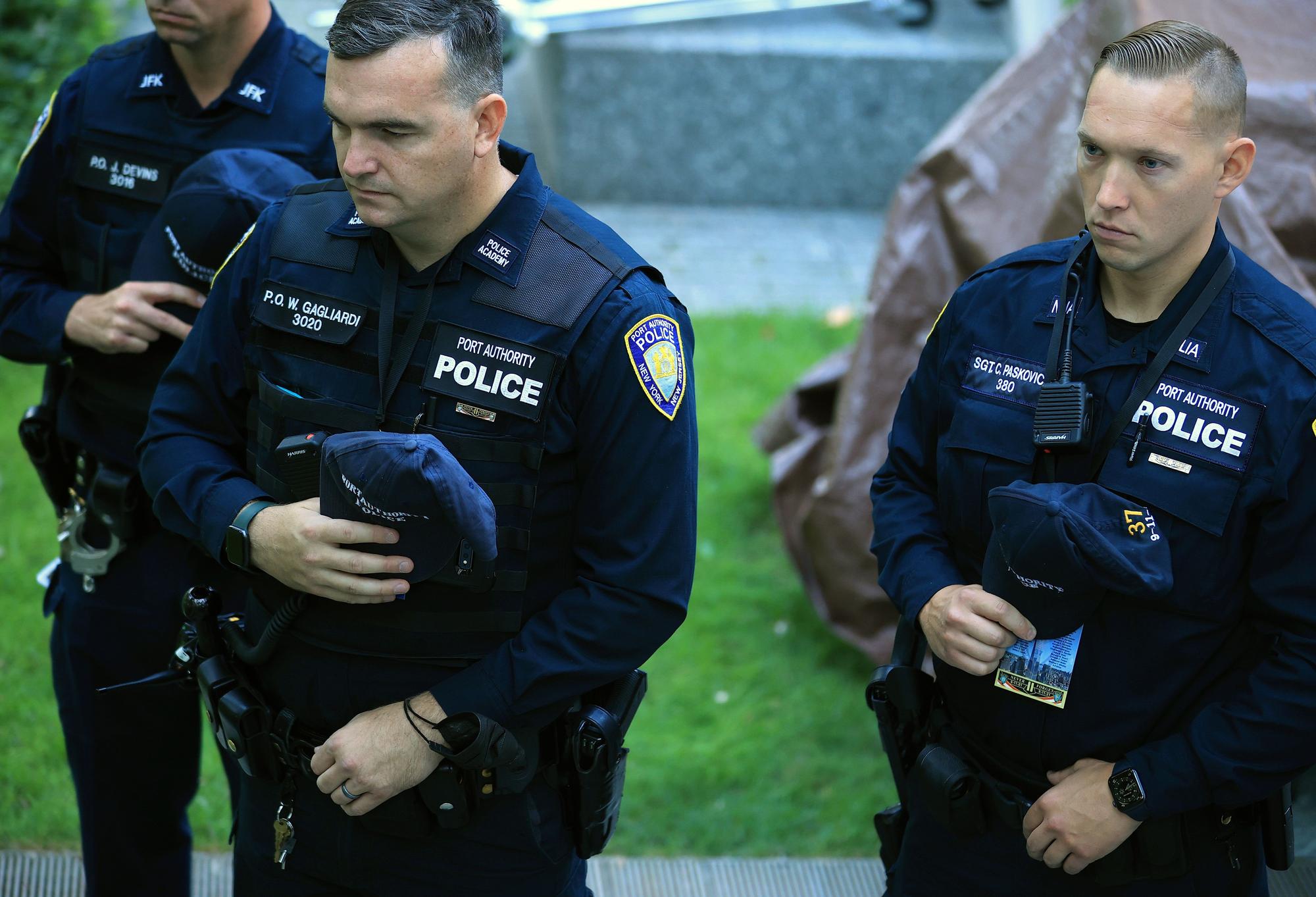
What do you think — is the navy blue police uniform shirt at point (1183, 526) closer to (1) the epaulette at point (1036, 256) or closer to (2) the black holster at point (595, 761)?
(1) the epaulette at point (1036, 256)

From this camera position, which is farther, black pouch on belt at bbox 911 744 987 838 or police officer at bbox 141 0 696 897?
black pouch on belt at bbox 911 744 987 838

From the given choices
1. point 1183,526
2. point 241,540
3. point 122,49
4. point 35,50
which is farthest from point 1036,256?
point 35,50

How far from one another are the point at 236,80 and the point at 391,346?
107cm

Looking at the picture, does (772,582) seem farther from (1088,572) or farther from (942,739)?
(1088,572)

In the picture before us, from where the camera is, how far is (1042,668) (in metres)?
2.24

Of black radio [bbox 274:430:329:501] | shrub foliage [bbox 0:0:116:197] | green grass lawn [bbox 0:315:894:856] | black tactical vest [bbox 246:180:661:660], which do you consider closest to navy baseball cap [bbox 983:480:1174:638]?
black tactical vest [bbox 246:180:661:660]

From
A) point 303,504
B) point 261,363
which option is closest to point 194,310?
point 261,363

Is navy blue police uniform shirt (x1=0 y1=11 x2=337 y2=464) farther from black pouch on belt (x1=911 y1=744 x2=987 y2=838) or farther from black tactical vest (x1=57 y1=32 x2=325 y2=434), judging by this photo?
black pouch on belt (x1=911 y1=744 x2=987 y2=838)

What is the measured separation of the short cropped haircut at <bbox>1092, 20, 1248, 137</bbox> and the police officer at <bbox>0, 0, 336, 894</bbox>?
173 cm

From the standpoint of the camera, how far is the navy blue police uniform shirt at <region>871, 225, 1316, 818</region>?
2.08 metres

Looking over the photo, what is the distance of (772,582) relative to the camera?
5.43m

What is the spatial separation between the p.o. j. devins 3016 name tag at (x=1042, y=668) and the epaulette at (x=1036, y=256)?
26.4 inches

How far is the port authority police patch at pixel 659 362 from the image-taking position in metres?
2.15

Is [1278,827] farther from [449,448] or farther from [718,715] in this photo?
[718,715]
